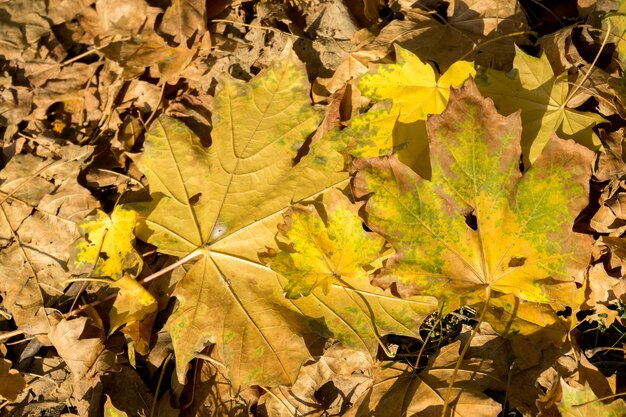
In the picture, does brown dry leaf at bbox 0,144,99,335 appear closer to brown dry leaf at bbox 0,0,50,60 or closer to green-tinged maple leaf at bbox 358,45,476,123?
brown dry leaf at bbox 0,0,50,60

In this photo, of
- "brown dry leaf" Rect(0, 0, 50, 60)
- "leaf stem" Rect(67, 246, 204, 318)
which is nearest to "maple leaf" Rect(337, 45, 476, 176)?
"leaf stem" Rect(67, 246, 204, 318)

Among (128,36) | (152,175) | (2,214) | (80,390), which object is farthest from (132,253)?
(128,36)

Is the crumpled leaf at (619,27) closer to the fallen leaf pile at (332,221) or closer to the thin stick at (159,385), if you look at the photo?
the fallen leaf pile at (332,221)

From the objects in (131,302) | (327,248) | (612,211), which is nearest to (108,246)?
(131,302)

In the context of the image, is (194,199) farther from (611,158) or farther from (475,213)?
(611,158)

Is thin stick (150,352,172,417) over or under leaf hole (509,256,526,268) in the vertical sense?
under

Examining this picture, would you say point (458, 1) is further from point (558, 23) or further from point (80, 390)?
point (80, 390)
